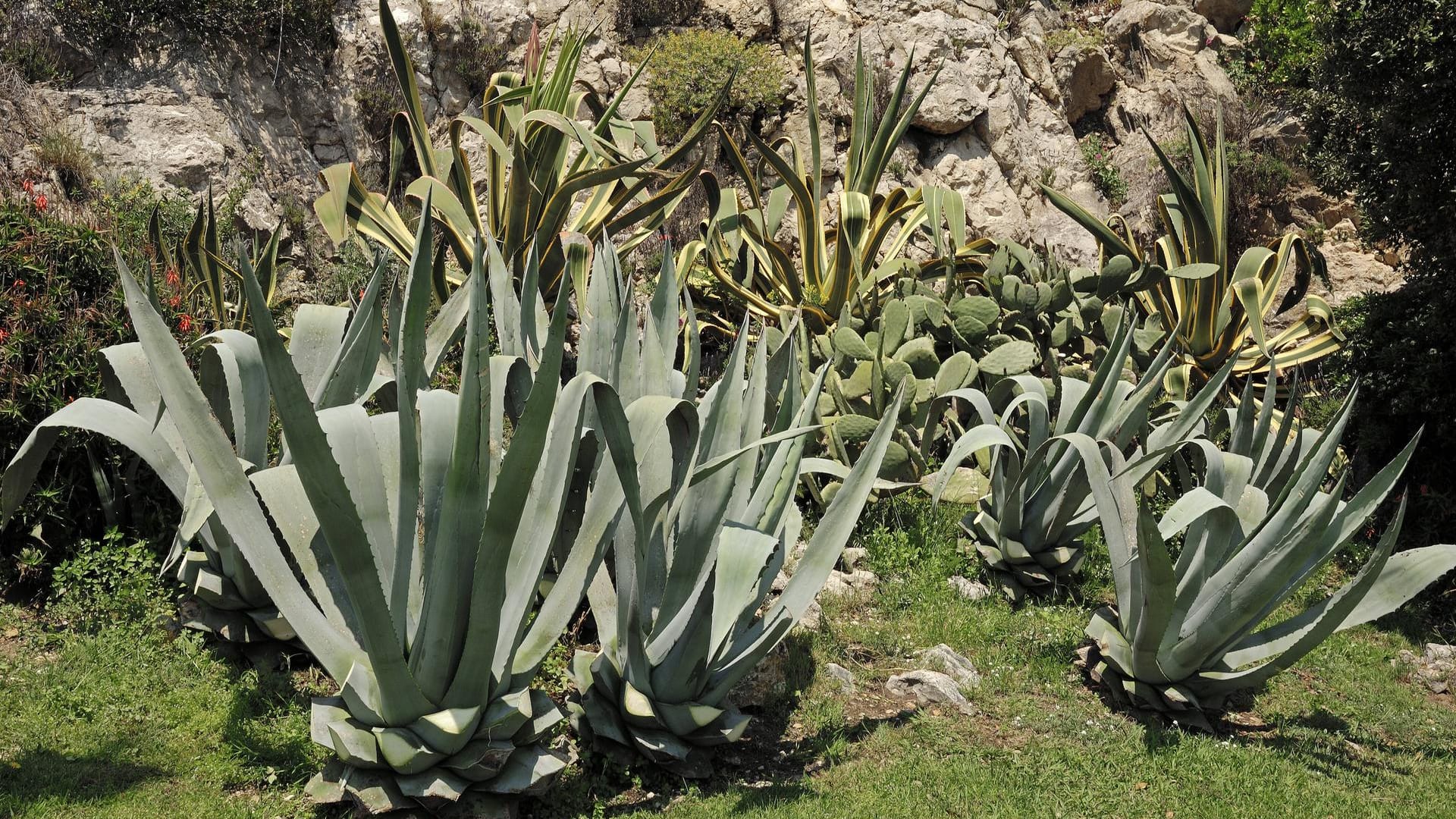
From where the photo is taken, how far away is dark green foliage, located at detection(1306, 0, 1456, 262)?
5.39 m

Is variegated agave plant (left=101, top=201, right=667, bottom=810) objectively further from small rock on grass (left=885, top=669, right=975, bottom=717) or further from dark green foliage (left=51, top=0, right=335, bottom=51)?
dark green foliage (left=51, top=0, right=335, bottom=51)

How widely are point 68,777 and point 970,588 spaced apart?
347cm

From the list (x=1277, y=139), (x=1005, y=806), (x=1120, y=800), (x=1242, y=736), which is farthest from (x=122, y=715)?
(x=1277, y=139)

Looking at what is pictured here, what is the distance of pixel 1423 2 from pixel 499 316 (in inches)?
195

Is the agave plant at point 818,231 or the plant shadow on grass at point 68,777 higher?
the agave plant at point 818,231

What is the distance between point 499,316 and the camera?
3816mm

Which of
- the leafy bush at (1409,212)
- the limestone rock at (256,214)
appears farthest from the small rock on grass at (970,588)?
the limestone rock at (256,214)

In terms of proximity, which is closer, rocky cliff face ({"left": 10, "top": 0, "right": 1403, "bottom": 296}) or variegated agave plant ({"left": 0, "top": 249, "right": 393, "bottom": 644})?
variegated agave plant ({"left": 0, "top": 249, "right": 393, "bottom": 644})

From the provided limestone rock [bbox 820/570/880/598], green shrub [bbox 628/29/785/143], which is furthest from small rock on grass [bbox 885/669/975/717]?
green shrub [bbox 628/29/785/143]

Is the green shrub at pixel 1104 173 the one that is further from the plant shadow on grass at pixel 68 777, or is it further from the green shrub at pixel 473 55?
the plant shadow on grass at pixel 68 777

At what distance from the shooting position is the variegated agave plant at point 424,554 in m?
2.46

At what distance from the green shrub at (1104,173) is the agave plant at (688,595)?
9038mm

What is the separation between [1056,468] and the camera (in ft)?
14.7

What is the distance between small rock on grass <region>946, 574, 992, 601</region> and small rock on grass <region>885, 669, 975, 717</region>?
32.6 inches
